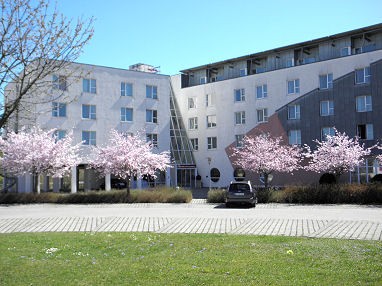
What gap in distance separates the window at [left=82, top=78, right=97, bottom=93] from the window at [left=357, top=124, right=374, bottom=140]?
27360 millimetres

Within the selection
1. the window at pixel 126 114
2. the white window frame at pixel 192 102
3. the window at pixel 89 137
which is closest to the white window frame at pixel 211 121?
the white window frame at pixel 192 102

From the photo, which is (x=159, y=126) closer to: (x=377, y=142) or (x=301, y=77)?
(x=301, y=77)

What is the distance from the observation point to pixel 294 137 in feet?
161

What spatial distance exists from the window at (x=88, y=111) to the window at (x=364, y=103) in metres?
26.9

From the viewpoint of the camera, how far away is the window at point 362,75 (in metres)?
44.0

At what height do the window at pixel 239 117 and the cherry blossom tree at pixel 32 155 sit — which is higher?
the window at pixel 239 117

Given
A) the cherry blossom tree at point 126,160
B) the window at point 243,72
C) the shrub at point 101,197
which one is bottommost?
the shrub at point 101,197

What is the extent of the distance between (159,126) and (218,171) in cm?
924

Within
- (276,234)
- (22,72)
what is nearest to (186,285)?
(22,72)

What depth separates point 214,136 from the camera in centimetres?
5747

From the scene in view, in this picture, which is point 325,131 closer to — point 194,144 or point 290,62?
point 290,62

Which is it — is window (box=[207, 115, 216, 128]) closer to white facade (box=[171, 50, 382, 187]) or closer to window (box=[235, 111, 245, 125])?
white facade (box=[171, 50, 382, 187])

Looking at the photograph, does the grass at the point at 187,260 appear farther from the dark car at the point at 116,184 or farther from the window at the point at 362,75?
the dark car at the point at 116,184

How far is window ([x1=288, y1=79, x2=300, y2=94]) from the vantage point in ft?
162
